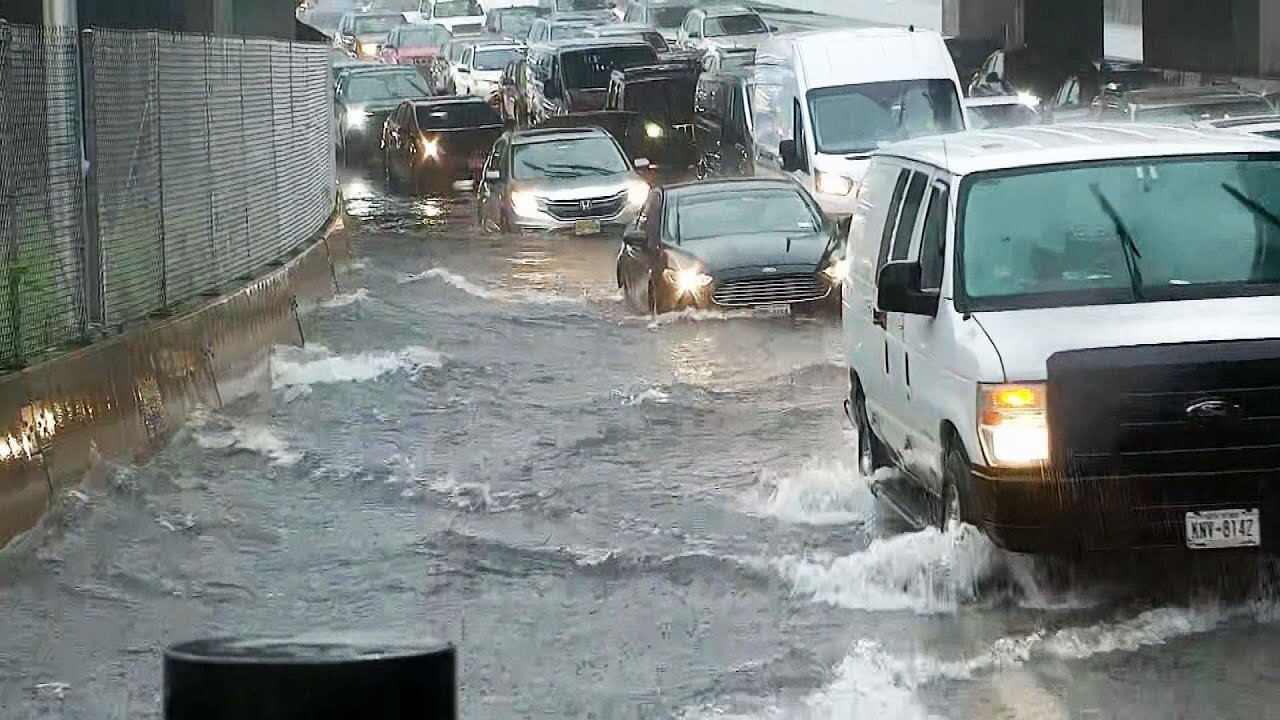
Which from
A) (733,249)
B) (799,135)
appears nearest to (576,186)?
(799,135)

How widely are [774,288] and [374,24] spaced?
179 ft

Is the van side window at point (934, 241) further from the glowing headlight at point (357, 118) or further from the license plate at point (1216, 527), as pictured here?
the glowing headlight at point (357, 118)

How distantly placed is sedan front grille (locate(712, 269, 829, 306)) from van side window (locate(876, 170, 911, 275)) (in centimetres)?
961

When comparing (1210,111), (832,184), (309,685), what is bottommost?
(832,184)

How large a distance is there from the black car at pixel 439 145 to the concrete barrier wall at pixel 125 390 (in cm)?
2025

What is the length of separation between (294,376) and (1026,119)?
56.5 feet

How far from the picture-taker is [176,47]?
19141 mm

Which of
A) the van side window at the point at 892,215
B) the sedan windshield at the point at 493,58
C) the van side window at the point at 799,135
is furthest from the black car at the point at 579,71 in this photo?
the van side window at the point at 892,215

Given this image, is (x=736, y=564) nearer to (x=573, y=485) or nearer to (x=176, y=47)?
(x=573, y=485)

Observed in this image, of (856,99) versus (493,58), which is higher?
(856,99)

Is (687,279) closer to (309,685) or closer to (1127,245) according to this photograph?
(1127,245)

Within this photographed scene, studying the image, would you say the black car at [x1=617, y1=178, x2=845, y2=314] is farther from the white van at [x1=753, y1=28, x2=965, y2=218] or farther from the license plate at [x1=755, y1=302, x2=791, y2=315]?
the white van at [x1=753, y1=28, x2=965, y2=218]

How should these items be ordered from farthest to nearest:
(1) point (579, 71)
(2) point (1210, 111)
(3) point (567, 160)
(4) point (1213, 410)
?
1. (1) point (579, 71)
2. (3) point (567, 160)
3. (2) point (1210, 111)
4. (4) point (1213, 410)

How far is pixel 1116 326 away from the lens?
985 cm
